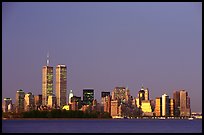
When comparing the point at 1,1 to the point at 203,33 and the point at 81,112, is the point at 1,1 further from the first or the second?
the point at 81,112

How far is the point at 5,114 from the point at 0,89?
75.0 meters

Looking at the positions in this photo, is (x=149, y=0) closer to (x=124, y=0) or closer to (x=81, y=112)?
(x=124, y=0)

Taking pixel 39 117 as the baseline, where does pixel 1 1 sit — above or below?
above

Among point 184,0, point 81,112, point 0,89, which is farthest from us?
point 81,112

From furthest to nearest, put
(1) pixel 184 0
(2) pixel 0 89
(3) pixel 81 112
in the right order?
(3) pixel 81 112 < (2) pixel 0 89 < (1) pixel 184 0

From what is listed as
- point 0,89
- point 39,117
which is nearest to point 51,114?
point 39,117

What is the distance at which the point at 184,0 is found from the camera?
8.54 m

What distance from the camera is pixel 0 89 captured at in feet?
30.0

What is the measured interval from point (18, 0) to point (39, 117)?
74.1m

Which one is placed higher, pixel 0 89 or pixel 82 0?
pixel 82 0

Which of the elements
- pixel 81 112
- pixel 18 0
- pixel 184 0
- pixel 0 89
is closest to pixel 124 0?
pixel 184 0

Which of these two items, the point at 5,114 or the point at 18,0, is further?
the point at 5,114

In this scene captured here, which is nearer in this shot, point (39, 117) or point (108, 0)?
point (108, 0)

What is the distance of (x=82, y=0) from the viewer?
9.01 meters
